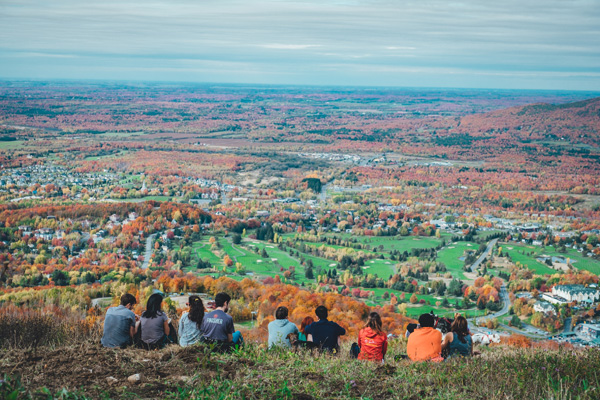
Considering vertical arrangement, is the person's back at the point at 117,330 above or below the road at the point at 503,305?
above

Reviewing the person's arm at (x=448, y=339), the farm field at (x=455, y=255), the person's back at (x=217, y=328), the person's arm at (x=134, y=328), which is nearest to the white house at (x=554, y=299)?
the farm field at (x=455, y=255)

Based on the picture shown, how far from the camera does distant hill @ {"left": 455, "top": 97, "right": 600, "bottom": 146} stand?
112312mm

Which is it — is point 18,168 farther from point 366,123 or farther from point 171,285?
point 366,123

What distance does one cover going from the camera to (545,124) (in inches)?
4791

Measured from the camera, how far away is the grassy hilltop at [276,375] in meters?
4.91

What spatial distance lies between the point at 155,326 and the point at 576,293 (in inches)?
1013

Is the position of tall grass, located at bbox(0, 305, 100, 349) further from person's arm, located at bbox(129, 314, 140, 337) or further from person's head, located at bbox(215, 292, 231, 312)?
person's head, located at bbox(215, 292, 231, 312)

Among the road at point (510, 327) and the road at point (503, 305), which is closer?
the road at point (510, 327)

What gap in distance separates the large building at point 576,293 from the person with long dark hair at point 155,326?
2456cm

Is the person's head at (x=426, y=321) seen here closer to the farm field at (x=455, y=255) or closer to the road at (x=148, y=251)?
the farm field at (x=455, y=255)

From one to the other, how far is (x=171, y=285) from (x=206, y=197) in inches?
1429

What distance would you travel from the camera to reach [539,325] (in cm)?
2330

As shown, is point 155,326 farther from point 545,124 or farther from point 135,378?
point 545,124

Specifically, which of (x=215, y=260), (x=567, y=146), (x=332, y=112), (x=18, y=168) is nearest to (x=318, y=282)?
(x=215, y=260)
